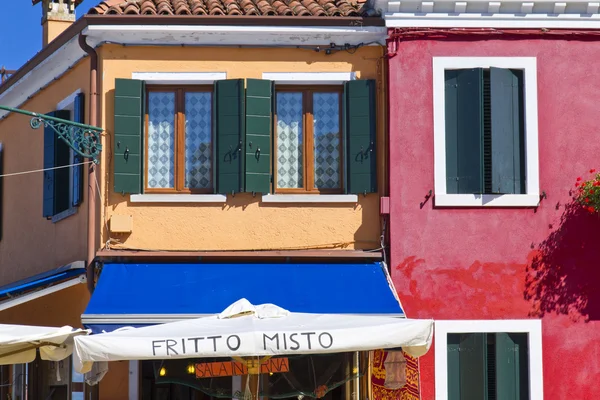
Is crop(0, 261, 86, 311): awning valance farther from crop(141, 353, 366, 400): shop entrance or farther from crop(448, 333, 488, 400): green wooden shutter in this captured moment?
crop(448, 333, 488, 400): green wooden shutter

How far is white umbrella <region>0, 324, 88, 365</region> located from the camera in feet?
48.5

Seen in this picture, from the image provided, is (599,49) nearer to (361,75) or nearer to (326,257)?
(361,75)

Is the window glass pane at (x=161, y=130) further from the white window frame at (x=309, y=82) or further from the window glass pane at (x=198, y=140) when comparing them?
the white window frame at (x=309, y=82)

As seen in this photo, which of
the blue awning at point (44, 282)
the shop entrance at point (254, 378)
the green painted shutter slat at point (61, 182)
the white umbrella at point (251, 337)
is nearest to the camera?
the white umbrella at point (251, 337)

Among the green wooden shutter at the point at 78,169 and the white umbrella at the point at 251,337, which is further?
the green wooden shutter at the point at 78,169

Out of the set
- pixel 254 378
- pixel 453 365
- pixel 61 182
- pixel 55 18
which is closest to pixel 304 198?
pixel 254 378

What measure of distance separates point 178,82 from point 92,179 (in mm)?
1816

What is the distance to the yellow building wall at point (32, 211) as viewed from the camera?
60.1ft

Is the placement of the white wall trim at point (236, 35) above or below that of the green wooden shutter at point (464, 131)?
above

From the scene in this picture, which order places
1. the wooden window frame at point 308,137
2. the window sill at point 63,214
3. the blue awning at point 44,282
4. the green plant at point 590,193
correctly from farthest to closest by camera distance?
the window sill at point 63,214
the wooden window frame at point 308,137
the blue awning at point 44,282
the green plant at point 590,193

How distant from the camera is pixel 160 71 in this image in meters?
17.4

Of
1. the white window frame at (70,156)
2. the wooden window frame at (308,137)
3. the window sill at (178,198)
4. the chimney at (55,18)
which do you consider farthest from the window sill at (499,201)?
the chimney at (55,18)

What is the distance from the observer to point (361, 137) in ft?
56.7

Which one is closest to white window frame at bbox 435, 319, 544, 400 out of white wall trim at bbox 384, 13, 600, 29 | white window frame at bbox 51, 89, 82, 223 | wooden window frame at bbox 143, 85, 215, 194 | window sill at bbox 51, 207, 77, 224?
wooden window frame at bbox 143, 85, 215, 194
